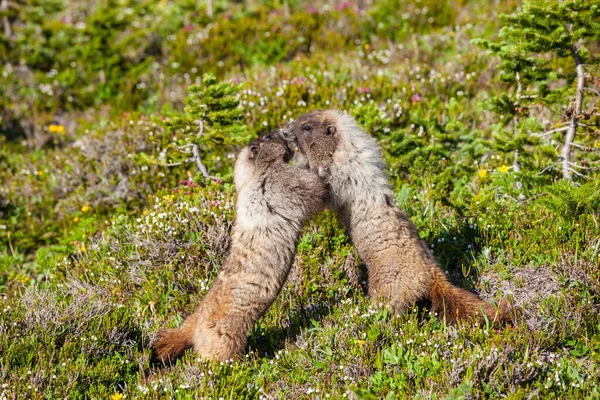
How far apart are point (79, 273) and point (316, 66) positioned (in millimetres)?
5974

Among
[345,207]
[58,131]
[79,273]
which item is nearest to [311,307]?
[345,207]

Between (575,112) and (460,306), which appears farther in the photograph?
(575,112)

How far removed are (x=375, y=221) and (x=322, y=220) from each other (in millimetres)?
1119

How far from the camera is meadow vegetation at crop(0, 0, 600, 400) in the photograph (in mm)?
4988

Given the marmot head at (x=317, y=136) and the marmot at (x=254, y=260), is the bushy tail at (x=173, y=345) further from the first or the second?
the marmot head at (x=317, y=136)

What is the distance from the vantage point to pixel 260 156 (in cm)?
602

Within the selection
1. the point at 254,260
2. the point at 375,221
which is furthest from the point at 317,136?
the point at 254,260

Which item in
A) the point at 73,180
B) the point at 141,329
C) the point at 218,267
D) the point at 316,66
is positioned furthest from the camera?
the point at 316,66

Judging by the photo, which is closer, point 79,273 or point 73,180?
point 79,273

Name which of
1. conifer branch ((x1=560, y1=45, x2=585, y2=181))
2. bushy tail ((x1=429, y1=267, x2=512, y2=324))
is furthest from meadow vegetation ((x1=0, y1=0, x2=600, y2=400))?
bushy tail ((x1=429, y1=267, x2=512, y2=324))

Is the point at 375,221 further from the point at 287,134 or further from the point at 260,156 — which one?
the point at 287,134

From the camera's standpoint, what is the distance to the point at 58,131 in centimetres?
1111

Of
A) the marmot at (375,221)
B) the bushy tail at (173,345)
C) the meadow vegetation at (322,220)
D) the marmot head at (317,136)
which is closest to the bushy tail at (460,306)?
the marmot at (375,221)

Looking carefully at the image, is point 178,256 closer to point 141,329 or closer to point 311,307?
point 141,329
